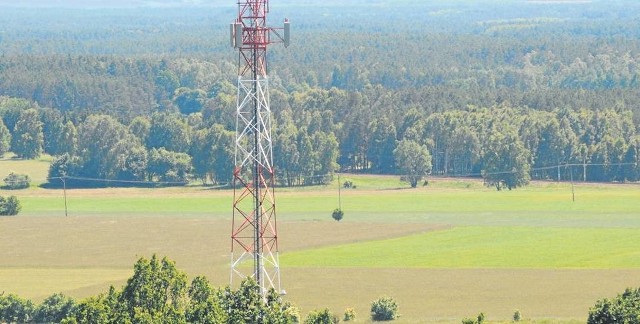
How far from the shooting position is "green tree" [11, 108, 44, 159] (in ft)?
557

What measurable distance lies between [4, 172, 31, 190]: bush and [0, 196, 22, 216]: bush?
24.8m

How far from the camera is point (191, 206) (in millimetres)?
123500

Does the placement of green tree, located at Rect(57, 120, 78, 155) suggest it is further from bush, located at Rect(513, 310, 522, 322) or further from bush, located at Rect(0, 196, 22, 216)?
bush, located at Rect(513, 310, 522, 322)

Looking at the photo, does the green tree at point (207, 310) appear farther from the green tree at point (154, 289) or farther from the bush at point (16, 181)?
the bush at point (16, 181)

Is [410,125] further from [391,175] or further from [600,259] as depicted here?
[600,259]

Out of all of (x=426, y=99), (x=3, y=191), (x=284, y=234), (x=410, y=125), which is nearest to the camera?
(x=284, y=234)

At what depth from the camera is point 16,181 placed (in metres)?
142

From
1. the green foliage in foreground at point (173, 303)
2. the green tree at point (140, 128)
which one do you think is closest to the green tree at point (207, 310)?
the green foliage in foreground at point (173, 303)

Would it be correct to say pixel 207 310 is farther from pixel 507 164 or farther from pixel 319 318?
pixel 507 164

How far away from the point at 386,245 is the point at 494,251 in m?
6.48

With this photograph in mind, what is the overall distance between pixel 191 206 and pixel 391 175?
3310 cm

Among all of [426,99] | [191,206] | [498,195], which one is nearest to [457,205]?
[498,195]

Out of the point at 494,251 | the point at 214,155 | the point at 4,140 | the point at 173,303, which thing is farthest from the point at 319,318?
the point at 4,140

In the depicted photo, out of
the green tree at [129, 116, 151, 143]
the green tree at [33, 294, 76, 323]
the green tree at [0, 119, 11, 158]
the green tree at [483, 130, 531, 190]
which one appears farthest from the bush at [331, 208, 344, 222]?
the green tree at [0, 119, 11, 158]
